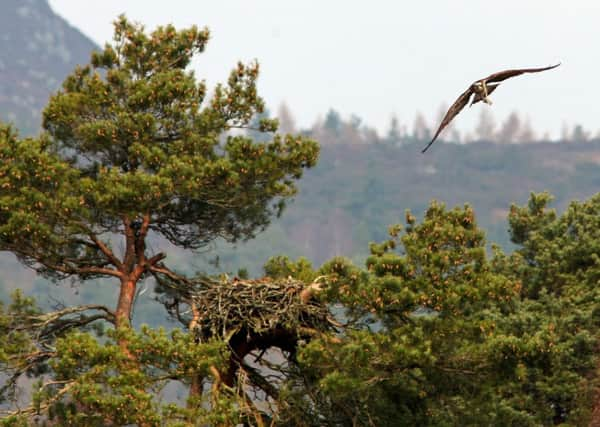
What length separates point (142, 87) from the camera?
2288cm

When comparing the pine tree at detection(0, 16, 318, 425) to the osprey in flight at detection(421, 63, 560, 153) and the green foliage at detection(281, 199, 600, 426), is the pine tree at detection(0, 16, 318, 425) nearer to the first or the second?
the green foliage at detection(281, 199, 600, 426)

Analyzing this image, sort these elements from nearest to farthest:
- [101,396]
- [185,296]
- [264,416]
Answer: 1. [101,396]
2. [264,416]
3. [185,296]

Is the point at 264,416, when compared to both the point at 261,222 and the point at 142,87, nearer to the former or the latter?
the point at 261,222

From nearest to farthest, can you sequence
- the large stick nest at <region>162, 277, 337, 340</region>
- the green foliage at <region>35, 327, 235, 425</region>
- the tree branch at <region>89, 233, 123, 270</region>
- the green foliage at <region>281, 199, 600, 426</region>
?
the green foliage at <region>35, 327, 235, 425</region> → the green foliage at <region>281, 199, 600, 426</region> → the large stick nest at <region>162, 277, 337, 340</region> → the tree branch at <region>89, 233, 123, 270</region>

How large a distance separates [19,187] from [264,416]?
6.34 meters

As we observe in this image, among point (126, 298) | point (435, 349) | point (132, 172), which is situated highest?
point (132, 172)

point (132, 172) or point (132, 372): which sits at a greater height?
point (132, 172)

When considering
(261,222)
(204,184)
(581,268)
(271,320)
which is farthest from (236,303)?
(581,268)

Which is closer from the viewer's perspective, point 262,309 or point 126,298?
point 262,309

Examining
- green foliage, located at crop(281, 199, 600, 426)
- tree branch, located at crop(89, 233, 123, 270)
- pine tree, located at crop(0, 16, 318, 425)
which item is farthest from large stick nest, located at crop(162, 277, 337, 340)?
tree branch, located at crop(89, 233, 123, 270)

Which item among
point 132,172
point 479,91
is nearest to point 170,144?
point 132,172

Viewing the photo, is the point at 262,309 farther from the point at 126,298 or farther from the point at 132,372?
the point at 126,298

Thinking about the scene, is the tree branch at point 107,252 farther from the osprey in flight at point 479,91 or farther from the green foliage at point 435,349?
the osprey in flight at point 479,91

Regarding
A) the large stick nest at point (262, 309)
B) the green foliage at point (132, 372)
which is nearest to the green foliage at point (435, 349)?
the large stick nest at point (262, 309)
